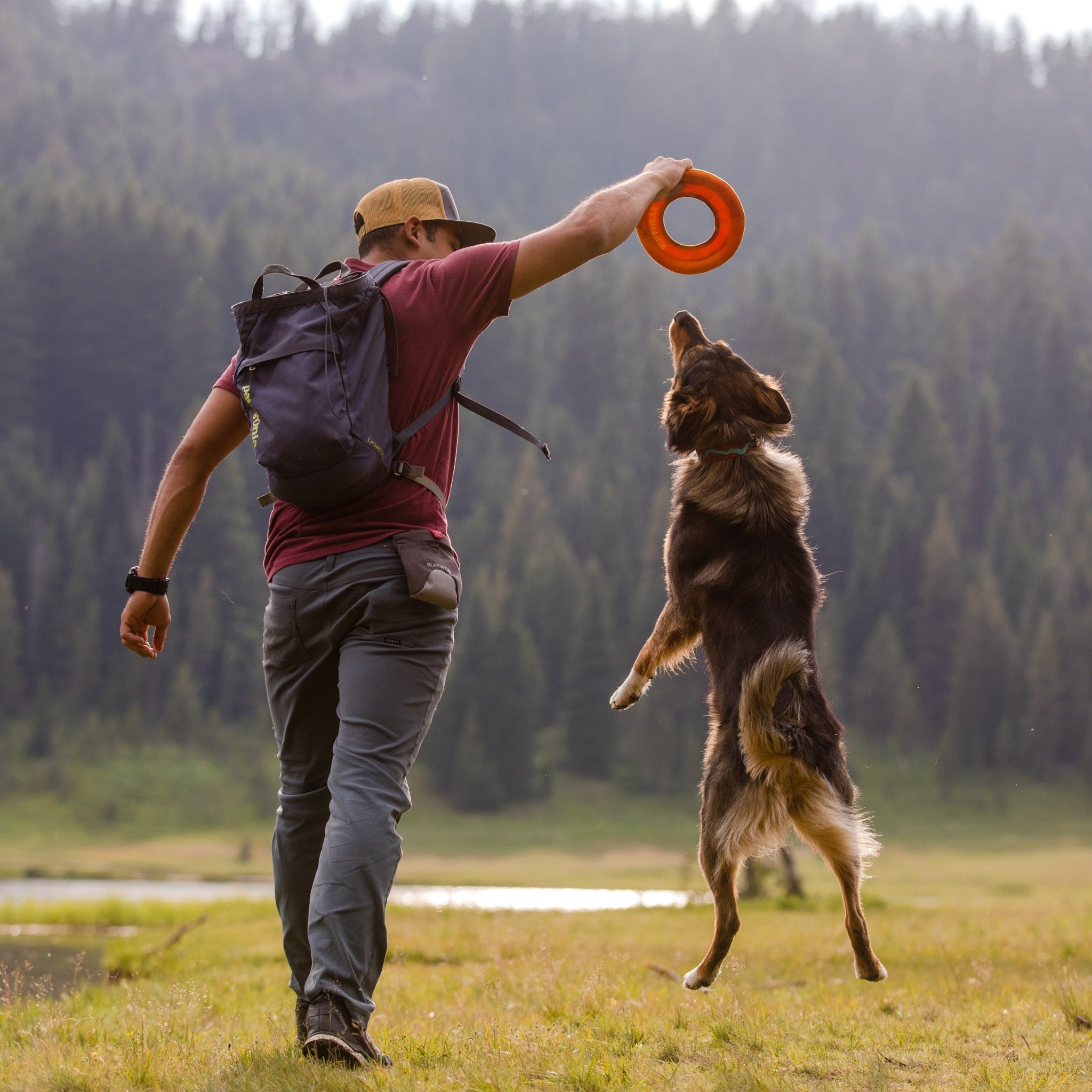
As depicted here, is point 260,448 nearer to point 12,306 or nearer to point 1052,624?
point 1052,624

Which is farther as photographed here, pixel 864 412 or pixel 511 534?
pixel 864 412

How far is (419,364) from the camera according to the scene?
3451 mm

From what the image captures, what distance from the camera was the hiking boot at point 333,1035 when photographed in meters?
3.17

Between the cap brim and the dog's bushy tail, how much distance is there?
168cm

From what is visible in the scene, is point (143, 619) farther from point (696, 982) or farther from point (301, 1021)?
point (696, 982)

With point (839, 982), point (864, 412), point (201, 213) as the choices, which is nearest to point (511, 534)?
point (864, 412)

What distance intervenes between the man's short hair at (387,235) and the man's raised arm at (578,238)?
447 millimetres

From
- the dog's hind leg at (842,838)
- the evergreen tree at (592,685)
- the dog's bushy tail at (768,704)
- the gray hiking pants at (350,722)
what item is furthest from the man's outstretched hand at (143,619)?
the evergreen tree at (592,685)

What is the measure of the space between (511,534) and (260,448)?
5178cm

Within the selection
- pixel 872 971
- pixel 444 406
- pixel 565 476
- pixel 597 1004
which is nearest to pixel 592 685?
pixel 565 476

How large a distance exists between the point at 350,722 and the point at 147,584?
894 millimetres

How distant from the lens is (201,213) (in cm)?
7806

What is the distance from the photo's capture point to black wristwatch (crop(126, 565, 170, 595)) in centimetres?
375

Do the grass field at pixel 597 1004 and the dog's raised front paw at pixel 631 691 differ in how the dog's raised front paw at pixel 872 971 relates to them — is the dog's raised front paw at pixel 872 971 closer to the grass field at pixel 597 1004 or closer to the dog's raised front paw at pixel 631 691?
the grass field at pixel 597 1004
